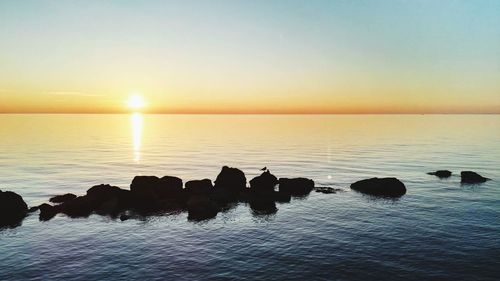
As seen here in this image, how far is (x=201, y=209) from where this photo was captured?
45.7 metres

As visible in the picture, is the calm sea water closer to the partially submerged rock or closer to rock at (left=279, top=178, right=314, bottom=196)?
the partially submerged rock

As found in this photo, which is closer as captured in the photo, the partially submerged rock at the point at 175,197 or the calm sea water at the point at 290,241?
the calm sea water at the point at 290,241

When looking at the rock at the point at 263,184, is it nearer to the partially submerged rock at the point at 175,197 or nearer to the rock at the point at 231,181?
the partially submerged rock at the point at 175,197

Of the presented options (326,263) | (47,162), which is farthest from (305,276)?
(47,162)

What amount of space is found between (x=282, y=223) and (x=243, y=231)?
526 centimetres

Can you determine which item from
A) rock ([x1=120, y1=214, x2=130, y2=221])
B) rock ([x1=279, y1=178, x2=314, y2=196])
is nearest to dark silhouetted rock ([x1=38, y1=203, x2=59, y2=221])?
rock ([x1=120, y1=214, x2=130, y2=221])

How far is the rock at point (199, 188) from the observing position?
54.9 m

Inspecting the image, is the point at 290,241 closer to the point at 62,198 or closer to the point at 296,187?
the point at 296,187

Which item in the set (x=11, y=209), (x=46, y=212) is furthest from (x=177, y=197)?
(x=11, y=209)

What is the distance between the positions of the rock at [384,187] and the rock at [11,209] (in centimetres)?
4755

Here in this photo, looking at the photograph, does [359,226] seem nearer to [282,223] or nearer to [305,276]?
[282,223]

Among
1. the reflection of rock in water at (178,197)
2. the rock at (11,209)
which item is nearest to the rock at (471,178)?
the reflection of rock in water at (178,197)

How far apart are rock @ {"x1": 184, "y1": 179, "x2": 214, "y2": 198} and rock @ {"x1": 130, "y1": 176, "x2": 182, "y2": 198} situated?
139 centimetres

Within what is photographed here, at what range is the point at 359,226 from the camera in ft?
131
